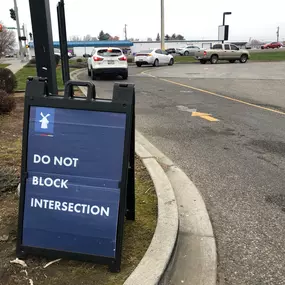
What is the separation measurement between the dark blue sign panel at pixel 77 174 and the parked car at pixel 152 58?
92.5 ft

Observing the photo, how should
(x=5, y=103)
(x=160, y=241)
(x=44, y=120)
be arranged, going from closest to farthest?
(x=44, y=120) → (x=160, y=241) → (x=5, y=103)

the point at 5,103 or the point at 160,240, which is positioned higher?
the point at 5,103

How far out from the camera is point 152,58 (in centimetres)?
3020

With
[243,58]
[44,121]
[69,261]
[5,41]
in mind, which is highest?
[5,41]

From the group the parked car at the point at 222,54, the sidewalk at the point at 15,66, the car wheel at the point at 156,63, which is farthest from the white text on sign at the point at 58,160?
the parked car at the point at 222,54

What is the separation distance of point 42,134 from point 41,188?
0.41 metres

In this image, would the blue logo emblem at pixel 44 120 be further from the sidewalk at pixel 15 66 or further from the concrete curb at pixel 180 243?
the sidewalk at pixel 15 66

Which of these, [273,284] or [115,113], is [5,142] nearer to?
[115,113]

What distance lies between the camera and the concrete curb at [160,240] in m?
2.55

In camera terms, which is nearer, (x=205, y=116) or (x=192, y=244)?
(x=192, y=244)

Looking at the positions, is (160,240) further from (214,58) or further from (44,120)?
(214,58)

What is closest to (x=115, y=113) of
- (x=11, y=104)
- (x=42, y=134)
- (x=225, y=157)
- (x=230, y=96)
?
(x=42, y=134)

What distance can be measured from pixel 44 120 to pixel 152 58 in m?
28.5

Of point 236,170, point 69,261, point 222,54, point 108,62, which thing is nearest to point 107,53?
point 108,62
